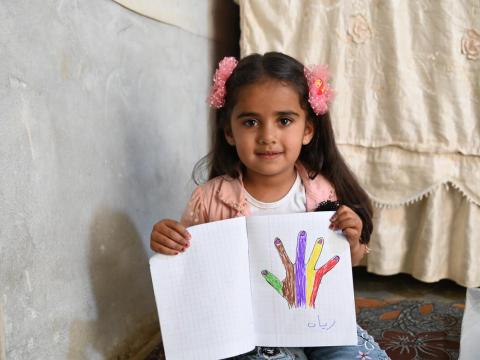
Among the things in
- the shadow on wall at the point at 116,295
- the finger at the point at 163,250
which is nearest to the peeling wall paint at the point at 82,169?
the shadow on wall at the point at 116,295

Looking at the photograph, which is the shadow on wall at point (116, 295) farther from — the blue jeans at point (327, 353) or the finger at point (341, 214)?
the finger at point (341, 214)

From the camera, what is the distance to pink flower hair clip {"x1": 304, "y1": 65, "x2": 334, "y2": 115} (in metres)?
0.88

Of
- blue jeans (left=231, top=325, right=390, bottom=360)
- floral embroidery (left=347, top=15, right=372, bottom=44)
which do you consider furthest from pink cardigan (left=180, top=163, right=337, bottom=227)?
floral embroidery (left=347, top=15, right=372, bottom=44)

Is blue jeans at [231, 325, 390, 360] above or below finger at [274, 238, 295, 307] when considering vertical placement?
below

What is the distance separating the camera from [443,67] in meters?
1.28

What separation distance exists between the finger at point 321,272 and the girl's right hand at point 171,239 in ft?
0.77

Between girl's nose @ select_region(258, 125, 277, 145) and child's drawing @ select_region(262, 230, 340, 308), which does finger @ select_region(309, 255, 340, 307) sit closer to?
child's drawing @ select_region(262, 230, 340, 308)

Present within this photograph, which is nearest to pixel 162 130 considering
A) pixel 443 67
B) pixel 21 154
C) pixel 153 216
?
pixel 153 216

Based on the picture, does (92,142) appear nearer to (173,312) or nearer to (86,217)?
(86,217)

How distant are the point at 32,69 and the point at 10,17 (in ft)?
0.27

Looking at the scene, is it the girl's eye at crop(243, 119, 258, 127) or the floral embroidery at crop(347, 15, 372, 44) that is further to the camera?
the floral embroidery at crop(347, 15, 372, 44)

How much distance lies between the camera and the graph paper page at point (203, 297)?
0.76 meters

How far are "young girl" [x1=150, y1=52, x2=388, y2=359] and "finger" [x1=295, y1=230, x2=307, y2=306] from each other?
2.5 inches

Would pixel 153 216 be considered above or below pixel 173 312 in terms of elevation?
above
